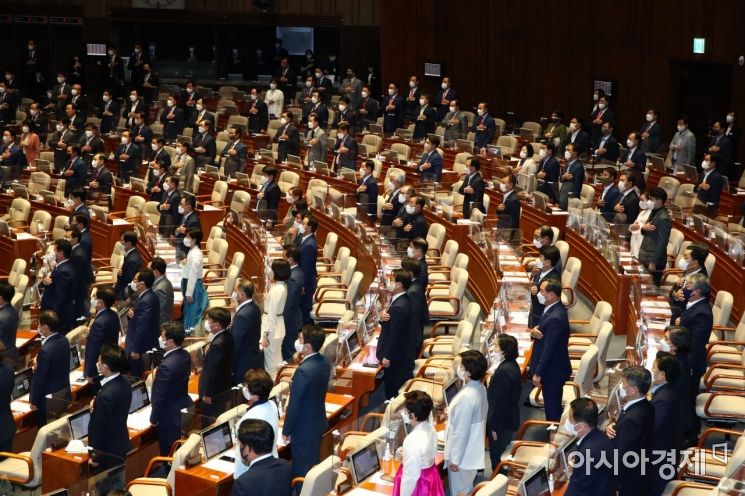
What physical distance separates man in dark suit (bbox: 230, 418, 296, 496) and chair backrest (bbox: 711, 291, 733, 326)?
19.4ft

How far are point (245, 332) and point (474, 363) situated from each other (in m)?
3.42

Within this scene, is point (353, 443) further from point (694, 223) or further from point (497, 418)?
point (694, 223)

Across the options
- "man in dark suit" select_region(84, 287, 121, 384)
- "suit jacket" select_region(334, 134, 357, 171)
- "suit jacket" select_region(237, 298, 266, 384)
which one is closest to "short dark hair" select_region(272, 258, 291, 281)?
"suit jacket" select_region(237, 298, 266, 384)

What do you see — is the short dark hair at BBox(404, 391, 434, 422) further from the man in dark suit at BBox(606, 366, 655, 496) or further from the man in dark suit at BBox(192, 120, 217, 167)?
the man in dark suit at BBox(192, 120, 217, 167)

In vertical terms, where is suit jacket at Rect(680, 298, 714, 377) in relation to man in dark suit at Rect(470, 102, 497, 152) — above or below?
below

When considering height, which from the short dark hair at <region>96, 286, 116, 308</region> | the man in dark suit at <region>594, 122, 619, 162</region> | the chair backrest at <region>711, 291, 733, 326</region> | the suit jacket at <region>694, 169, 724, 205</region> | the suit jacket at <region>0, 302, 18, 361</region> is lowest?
the suit jacket at <region>0, 302, 18, 361</region>

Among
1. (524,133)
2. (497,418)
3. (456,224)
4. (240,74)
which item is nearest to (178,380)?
(497,418)

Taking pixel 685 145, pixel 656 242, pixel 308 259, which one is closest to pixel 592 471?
pixel 656 242

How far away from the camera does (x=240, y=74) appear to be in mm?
30391

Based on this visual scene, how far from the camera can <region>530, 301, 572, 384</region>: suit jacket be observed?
10.1 meters

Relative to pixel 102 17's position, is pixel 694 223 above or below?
below

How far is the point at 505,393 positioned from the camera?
9.26m

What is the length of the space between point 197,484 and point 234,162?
1145 centimetres

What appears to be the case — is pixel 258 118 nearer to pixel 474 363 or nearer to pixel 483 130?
pixel 483 130
